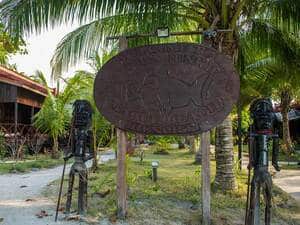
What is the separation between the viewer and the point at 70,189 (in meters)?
5.82

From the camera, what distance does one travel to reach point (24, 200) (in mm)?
7273

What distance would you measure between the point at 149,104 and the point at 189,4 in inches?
121

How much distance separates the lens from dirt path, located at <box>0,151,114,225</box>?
18.9 ft

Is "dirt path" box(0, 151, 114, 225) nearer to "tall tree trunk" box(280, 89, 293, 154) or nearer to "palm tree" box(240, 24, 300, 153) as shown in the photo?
"palm tree" box(240, 24, 300, 153)

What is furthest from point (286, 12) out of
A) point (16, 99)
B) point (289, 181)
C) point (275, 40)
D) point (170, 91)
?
point (16, 99)

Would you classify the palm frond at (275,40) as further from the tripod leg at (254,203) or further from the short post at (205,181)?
the tripod leg at (254,203)

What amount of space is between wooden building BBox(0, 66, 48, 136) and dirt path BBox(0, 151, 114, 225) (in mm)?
5547

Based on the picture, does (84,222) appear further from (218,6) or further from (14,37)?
(218,6)

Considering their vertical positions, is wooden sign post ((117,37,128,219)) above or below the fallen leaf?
above


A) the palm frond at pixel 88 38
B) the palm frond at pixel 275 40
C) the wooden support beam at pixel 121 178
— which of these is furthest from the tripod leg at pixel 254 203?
the palm frond at pixel 275 40

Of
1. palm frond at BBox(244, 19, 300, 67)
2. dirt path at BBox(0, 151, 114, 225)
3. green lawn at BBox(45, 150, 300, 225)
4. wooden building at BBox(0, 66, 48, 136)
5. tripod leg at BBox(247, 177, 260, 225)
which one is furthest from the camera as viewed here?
wooden building at BBox(0, 66, 48, 136)

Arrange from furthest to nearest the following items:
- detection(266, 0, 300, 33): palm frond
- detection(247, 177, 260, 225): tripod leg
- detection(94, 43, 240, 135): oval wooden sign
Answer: detection(266, 0, 300, 33): palm frond < detection(94, 43, 240, 135): oval wooden sign < detection(247, 177, 260, 225): tripod leg

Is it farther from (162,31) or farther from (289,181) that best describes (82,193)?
(289,181)

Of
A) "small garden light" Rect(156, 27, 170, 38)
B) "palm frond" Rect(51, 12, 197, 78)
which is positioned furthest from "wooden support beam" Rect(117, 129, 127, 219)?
"palm frond" Rect(51, 12, 197, 78)
